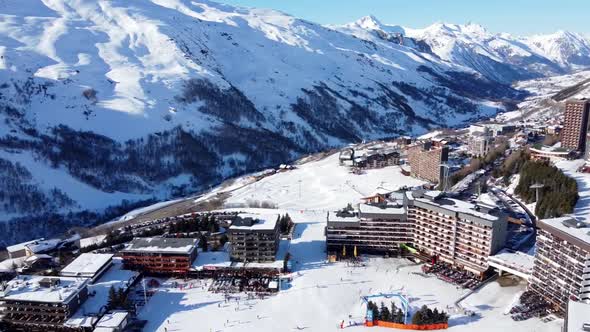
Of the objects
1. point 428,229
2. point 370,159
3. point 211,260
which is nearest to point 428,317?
point 428,229

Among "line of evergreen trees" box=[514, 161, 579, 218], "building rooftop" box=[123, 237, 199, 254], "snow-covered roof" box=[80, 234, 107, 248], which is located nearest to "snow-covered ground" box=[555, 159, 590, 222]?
"line of evergreen trees" box=[514, 161, 579, 218]

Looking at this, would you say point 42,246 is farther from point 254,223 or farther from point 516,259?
point 516,259

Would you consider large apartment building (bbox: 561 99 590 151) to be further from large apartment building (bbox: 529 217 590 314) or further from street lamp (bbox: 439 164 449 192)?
large apartment building (bbox: 529 217 590 314)

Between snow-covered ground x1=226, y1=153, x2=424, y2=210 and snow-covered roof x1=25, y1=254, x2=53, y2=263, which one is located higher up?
snow-covered ground x1=226, y1=153, x2=424, y2=210

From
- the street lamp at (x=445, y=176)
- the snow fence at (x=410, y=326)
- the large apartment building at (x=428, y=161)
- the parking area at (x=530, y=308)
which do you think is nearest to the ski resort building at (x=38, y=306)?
the snow fence at (x=410, y=326)

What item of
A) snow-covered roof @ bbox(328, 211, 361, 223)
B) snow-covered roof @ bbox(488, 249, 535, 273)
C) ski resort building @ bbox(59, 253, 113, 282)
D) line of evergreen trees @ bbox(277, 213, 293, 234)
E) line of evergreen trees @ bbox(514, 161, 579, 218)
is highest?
line of evergreen trees @ bbox(514, 161, 579, 218)

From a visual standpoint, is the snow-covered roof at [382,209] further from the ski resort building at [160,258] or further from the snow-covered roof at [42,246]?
the snow-covered roof at [42,246]
